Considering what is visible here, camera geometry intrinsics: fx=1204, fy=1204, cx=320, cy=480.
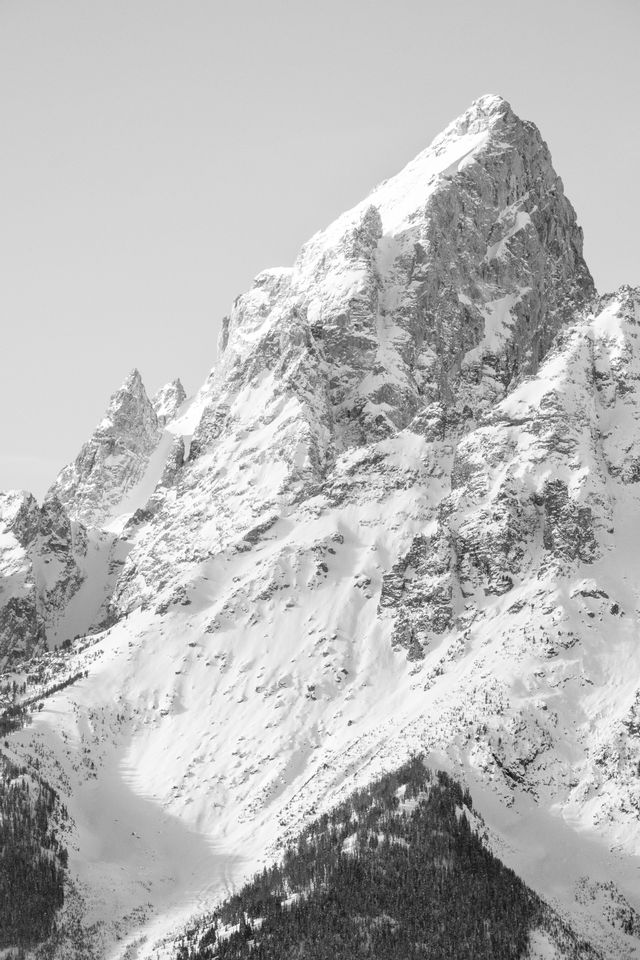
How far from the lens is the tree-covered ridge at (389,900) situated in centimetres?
12838

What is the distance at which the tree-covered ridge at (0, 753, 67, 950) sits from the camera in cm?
14988

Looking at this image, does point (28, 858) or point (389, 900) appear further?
point (28, 858)

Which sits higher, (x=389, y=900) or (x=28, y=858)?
(x=389, y=900)

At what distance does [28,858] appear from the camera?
160 m

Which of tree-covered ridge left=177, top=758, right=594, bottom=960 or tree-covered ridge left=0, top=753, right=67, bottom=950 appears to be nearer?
tree-covered ridge left=177, top=758, right=594, bottom=960

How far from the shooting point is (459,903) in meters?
132

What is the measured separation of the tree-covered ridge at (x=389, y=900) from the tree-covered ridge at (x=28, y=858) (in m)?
23.3

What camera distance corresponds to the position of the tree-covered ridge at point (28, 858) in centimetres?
14988

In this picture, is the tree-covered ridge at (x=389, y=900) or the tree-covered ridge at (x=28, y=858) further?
the tree-covered ridge at (x=28, y=858)

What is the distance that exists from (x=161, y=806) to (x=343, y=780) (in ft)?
109

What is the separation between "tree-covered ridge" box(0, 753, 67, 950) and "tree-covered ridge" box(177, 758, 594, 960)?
23306 millimetres

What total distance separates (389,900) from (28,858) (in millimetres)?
53482

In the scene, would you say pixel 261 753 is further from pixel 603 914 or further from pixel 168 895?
pixel 603 914

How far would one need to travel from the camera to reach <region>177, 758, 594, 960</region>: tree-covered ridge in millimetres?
128375
